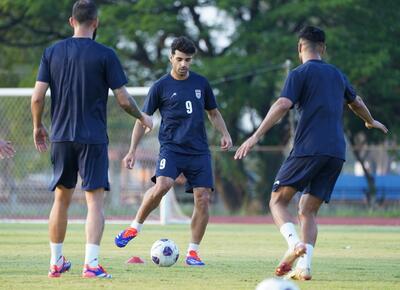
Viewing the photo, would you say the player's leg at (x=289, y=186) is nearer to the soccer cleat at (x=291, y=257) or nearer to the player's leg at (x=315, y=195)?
the player's leg at (x=315, y=195)

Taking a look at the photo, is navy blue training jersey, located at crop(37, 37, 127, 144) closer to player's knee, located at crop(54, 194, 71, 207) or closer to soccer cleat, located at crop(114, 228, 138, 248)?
player's knee, located at crop(54, 194, 71, 207)

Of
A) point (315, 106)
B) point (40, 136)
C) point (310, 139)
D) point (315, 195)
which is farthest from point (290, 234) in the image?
point (40, 136)

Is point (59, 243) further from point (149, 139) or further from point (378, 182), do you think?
point (378, 182)

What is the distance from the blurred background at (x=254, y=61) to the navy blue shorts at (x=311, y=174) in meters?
19.2

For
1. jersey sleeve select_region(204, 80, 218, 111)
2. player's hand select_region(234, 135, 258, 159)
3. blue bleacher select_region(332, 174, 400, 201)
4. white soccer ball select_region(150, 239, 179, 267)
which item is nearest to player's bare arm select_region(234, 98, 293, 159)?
player's hand select_region(234, 135, 258, 159)

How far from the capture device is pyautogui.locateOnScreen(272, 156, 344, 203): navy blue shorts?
378 inches

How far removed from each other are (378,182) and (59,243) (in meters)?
27.5

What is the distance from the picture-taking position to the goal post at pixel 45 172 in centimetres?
2538

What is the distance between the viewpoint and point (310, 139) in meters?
9.62

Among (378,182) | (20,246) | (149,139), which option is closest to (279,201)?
(20,246)

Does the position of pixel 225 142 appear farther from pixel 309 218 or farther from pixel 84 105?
pixel 84 105

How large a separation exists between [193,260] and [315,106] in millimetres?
2589

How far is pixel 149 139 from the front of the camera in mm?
26141

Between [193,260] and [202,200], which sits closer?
[193,260]
